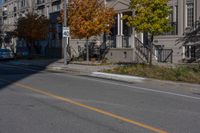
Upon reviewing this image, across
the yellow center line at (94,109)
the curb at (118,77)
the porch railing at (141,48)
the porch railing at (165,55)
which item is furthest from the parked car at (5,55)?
the yellow center line at (94,109)

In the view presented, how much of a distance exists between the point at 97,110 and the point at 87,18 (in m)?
22.5

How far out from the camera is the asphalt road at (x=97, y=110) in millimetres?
8547

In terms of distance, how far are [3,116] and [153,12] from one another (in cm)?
1588

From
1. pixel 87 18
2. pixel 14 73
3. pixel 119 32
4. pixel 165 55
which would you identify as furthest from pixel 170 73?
pixel 119 32

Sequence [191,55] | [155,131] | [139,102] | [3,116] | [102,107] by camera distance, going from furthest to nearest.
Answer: [191,55] → [139,102] → [102,107] → [3,116] → [155,131]

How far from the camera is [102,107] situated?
1117cm

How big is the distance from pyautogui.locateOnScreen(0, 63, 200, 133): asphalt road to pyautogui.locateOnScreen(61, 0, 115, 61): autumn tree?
53.9 feet

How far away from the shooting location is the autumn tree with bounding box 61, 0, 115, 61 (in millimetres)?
32094

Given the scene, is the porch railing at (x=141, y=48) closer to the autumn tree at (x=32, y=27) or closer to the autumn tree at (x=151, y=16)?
the autumn tree at (x=151, y=16)

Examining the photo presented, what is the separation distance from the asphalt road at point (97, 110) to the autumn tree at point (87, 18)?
1643cm

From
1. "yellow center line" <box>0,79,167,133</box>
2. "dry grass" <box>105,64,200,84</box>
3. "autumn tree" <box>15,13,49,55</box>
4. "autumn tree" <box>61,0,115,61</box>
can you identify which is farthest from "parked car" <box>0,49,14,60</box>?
"yellow center line" <box>0,79,167,133</box>

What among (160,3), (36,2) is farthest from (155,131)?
(36,2)

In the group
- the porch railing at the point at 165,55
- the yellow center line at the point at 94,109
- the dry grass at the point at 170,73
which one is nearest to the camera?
the yellow center line at the point at 94,109

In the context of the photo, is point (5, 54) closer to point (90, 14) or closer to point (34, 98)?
point (90, 14)
